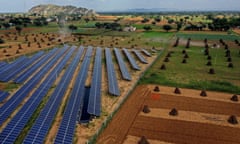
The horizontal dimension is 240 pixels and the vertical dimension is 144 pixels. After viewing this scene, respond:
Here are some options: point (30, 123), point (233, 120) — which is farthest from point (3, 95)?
point (233, 120)

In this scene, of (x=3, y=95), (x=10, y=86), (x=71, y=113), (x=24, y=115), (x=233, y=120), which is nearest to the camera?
(x=24, y=115)

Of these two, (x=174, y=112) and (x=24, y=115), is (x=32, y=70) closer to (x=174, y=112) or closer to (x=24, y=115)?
(x=24, y=115)

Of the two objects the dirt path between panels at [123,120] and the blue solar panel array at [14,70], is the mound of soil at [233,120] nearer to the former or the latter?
the dirt path between panels at [123,120]

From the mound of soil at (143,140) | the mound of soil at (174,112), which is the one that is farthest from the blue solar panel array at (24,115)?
the mound of soil at (174,112)

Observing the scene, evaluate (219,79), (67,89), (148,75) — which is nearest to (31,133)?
(67,89)

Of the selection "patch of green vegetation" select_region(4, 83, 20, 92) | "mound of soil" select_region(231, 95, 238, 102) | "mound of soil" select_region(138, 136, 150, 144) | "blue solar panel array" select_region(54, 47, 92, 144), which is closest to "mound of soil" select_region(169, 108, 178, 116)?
"mound of soil" select_region(138, 136, 150, 144)

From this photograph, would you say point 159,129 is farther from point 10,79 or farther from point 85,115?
point 10,79
